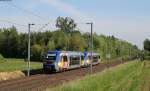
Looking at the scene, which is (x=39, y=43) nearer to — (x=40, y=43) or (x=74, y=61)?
(x=40, y=43)

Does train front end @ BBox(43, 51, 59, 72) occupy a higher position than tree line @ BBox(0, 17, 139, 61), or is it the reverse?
tree line @ BBox(0, 17, 139, 61)

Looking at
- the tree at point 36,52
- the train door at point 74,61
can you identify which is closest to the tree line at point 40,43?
the tree at point 36,52

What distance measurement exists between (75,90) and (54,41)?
102 m

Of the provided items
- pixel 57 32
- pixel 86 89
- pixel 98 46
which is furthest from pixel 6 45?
pixel 86 89

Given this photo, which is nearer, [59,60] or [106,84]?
[106,84]

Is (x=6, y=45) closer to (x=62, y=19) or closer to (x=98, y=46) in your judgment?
(x=98, y=46)

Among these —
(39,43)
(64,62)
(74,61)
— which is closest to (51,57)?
(64,62)

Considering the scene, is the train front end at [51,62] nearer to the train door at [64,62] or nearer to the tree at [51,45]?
the train door at [64,62]

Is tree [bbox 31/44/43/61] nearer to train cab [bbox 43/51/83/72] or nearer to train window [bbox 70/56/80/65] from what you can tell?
train window [bbox 70/56/80/65]

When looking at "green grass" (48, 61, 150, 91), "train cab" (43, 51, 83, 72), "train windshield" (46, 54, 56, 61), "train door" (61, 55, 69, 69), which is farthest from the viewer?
"train door" (61, 55, 69, 69)

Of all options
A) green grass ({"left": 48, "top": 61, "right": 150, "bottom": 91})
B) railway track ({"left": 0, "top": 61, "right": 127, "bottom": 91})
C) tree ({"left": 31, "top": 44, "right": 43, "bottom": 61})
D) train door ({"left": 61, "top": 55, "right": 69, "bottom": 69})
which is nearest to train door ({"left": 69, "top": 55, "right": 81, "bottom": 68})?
train door ({"left": 61, "top": 55, "right": 69, "bottom": 69})

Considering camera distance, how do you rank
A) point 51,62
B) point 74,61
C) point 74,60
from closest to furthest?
point 51,62 < point 74,60 < point 74,61

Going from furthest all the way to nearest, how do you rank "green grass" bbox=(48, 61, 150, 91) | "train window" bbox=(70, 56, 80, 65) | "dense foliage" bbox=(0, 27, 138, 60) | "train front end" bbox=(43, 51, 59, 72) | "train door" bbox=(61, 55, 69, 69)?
"dense foliage" bbox=(0, 27, 138, 60), "train window" bbox=(70, 56, 80, 65), "train door" bbox=(61, 55, 69, 69), "train front end" bbox=(43, 51, 59, 72), "green grass" bbox=(48, 61, 150, 91)

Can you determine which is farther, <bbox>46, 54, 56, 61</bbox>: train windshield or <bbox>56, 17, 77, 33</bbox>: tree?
<bbox>56, 17, 77, 33</bbox>: tree
